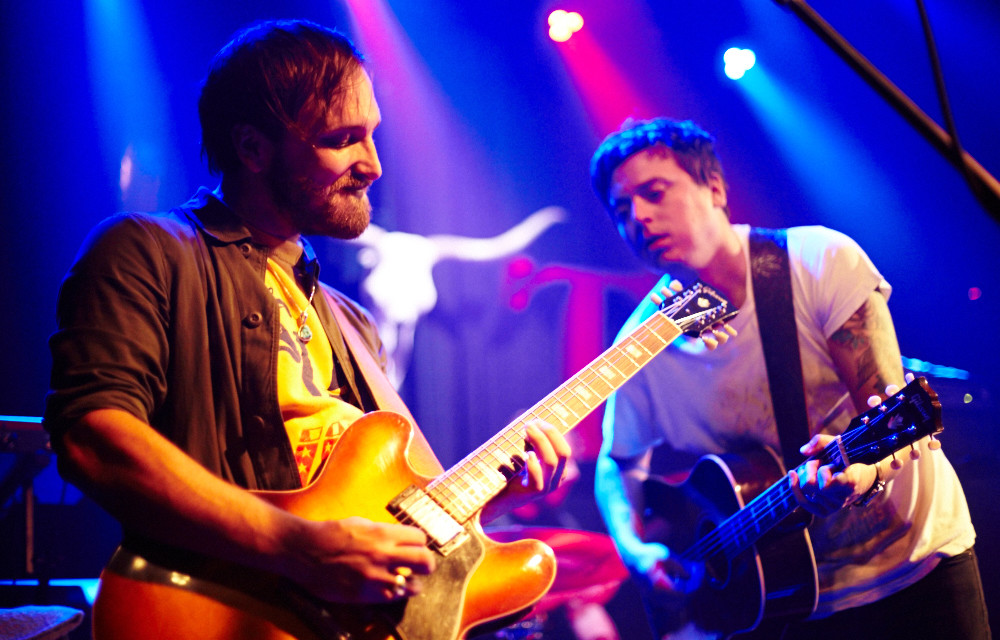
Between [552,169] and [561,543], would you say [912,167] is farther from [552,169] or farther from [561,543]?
[561,543]

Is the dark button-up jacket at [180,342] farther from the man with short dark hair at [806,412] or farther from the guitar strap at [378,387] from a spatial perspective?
the man with short dark hair at [806,412]

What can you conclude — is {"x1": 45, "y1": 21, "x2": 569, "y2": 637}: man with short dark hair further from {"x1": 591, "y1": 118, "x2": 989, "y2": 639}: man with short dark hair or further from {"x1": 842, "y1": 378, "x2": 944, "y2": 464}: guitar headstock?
{"x1": 591, "y1": 118, "x2": 989, "y2": 639}: man with short dark hair

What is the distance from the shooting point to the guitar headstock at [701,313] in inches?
102

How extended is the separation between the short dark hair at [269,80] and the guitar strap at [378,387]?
2.01 ft

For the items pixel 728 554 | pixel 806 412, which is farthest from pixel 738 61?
pixel 728 554

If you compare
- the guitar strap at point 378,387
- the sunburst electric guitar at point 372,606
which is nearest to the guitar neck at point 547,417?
the sunburst electric guitar at point 372,606

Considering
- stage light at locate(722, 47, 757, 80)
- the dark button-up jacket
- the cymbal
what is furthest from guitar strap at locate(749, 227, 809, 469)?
the dark button-up jacket

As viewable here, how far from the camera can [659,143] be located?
3764mm

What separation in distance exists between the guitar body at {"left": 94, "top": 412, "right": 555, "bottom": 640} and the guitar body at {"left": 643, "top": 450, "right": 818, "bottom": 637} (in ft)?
4.88

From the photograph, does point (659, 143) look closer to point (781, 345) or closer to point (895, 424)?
point (781, 345)

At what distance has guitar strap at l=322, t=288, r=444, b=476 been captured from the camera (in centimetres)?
208

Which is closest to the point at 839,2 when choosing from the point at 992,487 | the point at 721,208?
the point at 721,208

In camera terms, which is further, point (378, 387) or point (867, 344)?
point (867, 344)

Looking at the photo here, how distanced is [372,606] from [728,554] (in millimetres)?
1981
